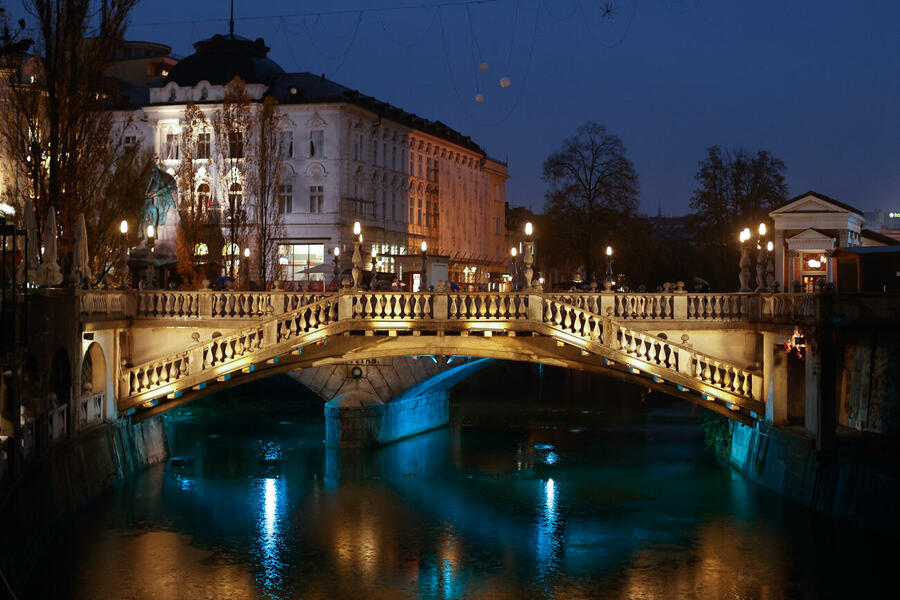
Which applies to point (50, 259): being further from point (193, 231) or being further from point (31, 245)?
point (193, 231)

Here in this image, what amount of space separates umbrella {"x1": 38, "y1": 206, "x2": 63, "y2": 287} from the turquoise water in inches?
264

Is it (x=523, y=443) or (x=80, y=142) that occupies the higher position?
(x=80, y=142)

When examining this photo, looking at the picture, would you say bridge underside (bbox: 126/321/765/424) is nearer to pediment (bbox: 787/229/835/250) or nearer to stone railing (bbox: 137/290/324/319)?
stone railing (bbox: 137/290/324/319)

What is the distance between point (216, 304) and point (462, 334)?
826cm

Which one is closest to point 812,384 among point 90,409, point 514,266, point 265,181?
point 90,409

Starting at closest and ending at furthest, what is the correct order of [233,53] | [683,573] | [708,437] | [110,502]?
[683,573] < [110,502] < [708,437] < [233,53]

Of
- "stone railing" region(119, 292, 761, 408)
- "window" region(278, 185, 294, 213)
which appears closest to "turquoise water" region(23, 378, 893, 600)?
"stone railing" region(119, 292, 761, 408)

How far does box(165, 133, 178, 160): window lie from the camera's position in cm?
8900

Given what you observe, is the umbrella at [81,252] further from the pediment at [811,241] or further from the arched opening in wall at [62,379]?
the pediment at [811,241]

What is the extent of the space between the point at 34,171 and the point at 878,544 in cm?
2910

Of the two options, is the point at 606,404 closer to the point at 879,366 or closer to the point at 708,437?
the point at 708,437

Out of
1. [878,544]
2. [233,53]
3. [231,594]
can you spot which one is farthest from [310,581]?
[233,53]

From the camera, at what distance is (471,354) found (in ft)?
128

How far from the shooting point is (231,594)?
28.2 metres
